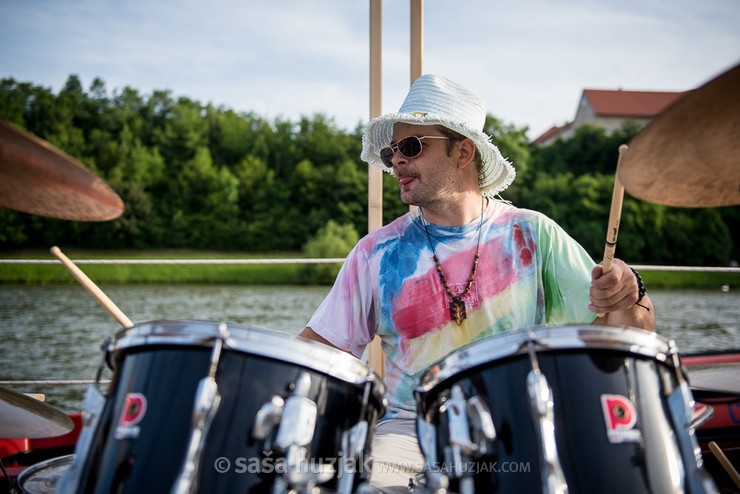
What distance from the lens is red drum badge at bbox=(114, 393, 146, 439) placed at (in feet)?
3.86

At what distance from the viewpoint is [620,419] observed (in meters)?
1.17

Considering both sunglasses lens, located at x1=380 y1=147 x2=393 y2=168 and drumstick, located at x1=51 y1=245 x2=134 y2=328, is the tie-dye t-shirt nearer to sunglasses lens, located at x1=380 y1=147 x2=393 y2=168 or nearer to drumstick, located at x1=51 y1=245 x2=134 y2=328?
sunglasses lens, located at x1=380 y1=147 x2=393 y2=168

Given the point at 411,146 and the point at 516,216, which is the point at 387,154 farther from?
the point at 516,216

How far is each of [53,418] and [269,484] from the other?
39.5 inches

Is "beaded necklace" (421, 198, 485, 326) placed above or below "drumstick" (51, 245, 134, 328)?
above

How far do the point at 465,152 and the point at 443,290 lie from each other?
22.2 inches

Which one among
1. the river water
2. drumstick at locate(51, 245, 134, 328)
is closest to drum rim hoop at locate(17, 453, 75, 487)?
drumstick at locate(51, 245, 134, 328)

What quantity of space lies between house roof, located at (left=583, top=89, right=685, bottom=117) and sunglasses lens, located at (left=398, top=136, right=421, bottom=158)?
5459cm

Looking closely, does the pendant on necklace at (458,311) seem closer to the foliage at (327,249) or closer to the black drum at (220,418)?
the black drum at (220,418)

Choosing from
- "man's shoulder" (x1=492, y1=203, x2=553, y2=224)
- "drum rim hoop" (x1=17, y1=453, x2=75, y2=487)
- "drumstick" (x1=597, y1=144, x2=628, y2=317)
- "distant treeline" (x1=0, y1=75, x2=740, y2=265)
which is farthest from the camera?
"distant treeline" (x1=0, y1=75, x2=740, y2=265)

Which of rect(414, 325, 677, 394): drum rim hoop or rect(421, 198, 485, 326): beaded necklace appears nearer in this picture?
rect(414, 325, 677, 394): drum rim hoop

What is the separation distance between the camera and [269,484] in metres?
1.17

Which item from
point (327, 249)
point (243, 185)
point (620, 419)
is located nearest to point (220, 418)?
point (620, 419)

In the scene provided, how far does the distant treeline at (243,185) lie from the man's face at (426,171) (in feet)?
105
